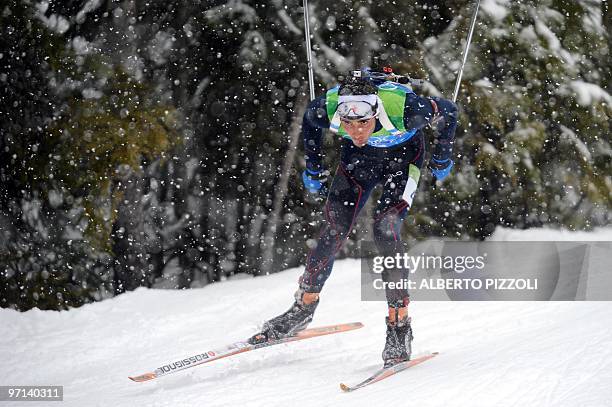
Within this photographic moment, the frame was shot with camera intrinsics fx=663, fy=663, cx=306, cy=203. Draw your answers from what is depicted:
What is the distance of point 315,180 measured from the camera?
573 cm

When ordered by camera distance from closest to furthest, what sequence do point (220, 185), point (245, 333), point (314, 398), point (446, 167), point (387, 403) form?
point (387, 403) → point (314, 398) → point (446, 167) → point (245, 333) → point (220, 185)

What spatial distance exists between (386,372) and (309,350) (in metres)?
1.22

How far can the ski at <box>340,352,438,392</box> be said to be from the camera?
4734 millimetres

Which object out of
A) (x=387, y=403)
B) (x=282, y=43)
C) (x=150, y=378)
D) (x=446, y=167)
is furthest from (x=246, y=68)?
(x=387, y=403)

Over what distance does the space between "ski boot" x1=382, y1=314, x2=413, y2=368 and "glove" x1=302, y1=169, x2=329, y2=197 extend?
126cm

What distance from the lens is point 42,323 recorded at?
7641mm

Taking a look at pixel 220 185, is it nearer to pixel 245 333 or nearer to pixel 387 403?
pixel 245 333

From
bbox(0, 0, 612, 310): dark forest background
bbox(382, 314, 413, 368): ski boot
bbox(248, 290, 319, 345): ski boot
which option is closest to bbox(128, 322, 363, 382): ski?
bbox(248, 290, 319, 345): ski boot

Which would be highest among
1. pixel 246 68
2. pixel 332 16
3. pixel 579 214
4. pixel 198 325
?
pixel 332 16

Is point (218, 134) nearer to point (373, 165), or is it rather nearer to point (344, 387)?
point (373, 165)

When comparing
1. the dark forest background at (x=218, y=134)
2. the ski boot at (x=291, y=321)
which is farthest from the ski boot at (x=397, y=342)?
the dark forest background at (x=218, y=134)

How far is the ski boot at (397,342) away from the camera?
17.1 ft

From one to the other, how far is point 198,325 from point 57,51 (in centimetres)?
404

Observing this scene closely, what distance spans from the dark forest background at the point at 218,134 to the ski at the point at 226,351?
2507mm
